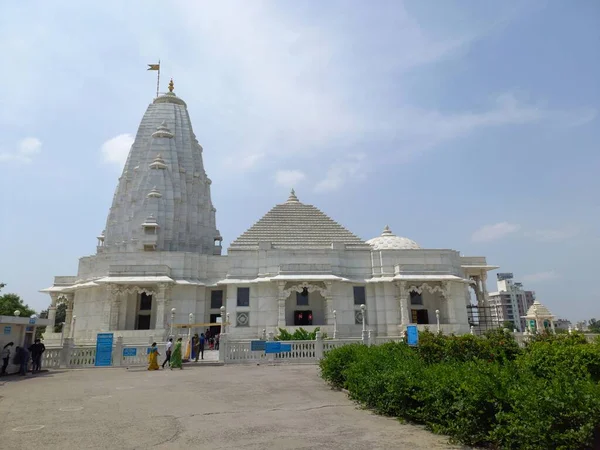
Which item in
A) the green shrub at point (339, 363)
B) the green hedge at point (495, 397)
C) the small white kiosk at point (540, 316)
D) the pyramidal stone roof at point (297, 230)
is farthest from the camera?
the small white kiosk at point (540, 316)

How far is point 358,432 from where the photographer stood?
23.3 ft

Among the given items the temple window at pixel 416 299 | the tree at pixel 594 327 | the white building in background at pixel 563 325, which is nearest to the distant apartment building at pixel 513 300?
Result: the white building in background at pixel 563 325

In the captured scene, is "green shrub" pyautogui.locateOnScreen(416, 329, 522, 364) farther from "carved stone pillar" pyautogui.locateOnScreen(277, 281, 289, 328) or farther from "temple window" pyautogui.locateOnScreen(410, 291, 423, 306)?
"temple window" pyautogui.locateOnScreen(410, 291, 423, 306)

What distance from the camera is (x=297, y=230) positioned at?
129 feet

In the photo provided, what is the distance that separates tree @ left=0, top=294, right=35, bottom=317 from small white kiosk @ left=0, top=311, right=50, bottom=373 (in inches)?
1529

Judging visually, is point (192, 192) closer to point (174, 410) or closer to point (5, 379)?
point (5, 379)

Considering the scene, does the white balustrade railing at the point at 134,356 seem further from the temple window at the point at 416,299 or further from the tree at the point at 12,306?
the tree at the point at 12,306

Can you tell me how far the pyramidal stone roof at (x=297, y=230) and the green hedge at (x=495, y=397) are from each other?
26671 millimetres

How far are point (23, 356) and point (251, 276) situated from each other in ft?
61.9

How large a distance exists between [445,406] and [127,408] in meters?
7.20

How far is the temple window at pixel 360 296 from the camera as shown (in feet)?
113

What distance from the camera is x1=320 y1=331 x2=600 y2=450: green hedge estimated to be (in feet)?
16.8

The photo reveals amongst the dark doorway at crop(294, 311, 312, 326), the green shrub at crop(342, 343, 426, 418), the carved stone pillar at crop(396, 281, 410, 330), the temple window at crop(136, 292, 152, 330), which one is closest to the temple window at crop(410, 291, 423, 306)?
the carved stone pillar at crop(396, 281, 410, 330)

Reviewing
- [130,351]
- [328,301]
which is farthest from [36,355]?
[328,301]
